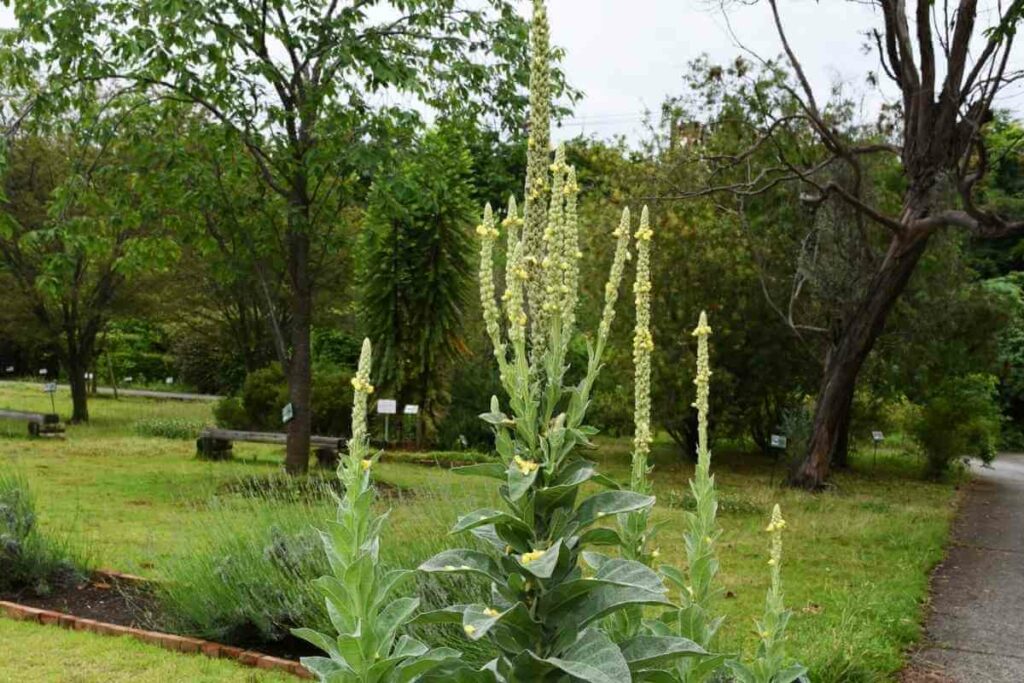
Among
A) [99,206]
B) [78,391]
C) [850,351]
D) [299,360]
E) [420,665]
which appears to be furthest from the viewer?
[78,391]

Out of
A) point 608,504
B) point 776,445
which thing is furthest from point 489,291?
point 776,445

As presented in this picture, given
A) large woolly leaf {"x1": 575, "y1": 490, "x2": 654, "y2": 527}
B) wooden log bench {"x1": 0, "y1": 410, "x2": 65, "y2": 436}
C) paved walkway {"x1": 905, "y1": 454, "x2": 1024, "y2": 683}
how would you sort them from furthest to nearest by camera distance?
wooden log bench {"x1": 0, "y1": 410, "x2": 65, "y2": 436}
paved walkway {"x1": 905, "y1": 454, "x2": 1024, "y2": 683}
large woolly leaf {"x1": 575, "y1": 490, "x2": 654, "y2": 527}

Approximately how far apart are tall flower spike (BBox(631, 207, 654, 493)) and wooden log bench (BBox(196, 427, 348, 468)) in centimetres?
1050

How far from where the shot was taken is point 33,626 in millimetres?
5762

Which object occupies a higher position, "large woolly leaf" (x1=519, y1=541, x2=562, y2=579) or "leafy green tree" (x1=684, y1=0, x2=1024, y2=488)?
"leafy green tree" (x1=684, y1=0, x2=1024, y2=488)

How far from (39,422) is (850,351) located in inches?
564

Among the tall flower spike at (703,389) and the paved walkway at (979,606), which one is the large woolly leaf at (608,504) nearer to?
the tall flower spike at (703,389)

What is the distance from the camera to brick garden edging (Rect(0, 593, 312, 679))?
16.9 feet

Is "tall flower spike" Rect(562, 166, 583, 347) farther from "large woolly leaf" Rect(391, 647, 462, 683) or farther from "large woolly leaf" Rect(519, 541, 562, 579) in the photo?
"large woolly leaf" Rect(391, 647, 462, 683)

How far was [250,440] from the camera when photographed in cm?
1433

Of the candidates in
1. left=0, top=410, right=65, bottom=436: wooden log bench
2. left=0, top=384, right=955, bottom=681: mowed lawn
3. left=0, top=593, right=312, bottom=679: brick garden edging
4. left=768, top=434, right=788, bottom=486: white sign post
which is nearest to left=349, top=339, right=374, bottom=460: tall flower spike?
left=0, top=384, right=955, bottom=681: mowed lawn

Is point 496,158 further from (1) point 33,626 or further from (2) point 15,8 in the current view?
(1) point 33,626

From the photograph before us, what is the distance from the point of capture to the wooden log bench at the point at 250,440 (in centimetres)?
1332

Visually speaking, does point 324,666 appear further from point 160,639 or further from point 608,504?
point 160,639
